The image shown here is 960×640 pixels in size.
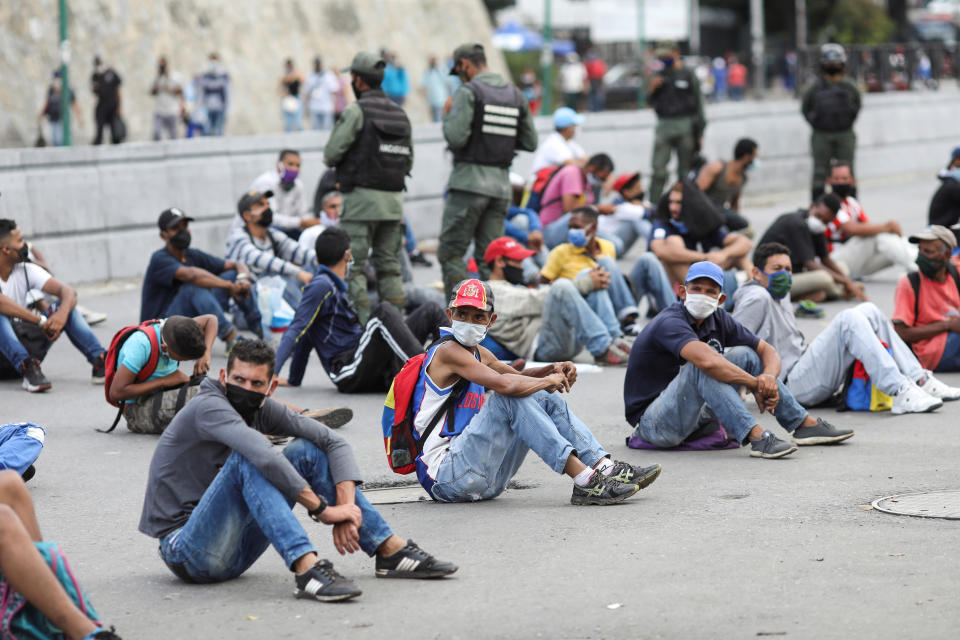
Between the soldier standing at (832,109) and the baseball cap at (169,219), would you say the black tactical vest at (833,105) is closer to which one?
the soldier standing at (832,109)

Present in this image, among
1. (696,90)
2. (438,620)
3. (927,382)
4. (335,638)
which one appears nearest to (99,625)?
(335,638)

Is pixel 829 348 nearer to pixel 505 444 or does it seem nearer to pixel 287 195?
pixel 505 444

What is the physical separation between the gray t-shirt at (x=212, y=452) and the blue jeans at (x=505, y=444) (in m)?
1.29

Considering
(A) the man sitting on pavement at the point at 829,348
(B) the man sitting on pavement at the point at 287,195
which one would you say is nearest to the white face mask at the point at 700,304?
(A) the man sitting on pavement at the point at 829,348

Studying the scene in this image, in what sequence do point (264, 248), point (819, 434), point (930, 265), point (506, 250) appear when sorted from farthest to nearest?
point (264, 248)
point (506, 250)
point (930, 265)
point (819, 434)

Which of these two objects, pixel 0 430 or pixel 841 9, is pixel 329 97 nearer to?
pixel 0 430

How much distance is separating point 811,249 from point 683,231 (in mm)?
1492

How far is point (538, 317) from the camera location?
1141cm

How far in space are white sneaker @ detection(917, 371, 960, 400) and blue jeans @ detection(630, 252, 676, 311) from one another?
3369 mm

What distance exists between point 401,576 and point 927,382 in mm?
4889

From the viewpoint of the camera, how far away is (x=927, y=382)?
31.6ft

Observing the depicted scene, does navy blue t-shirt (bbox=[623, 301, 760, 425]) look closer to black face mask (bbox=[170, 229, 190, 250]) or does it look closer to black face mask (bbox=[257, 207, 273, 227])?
black face mask (bbox=[170, 229, 190, 250])

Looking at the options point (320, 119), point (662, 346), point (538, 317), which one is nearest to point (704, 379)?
point (662, 346)

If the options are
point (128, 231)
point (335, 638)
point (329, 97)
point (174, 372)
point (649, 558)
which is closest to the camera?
point (335, 638)
